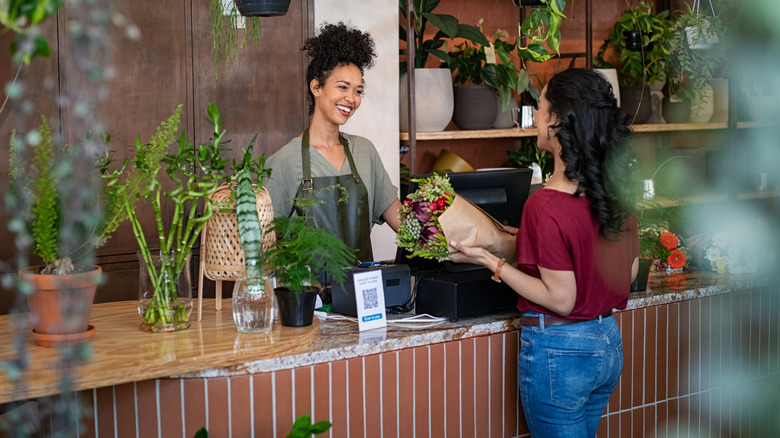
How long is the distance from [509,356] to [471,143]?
2543 mm

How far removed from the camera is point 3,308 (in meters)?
3.00

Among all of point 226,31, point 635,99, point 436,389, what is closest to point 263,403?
point 436,389

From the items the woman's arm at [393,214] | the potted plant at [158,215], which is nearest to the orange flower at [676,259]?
the woman's arm at [393,214]

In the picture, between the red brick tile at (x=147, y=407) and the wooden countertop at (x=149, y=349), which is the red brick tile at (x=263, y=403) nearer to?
Result: the wooden countertop at (x=149, y=349)

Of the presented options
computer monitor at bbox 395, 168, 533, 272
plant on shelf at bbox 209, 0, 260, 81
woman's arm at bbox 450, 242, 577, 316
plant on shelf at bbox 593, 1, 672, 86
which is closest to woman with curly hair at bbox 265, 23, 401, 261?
plant on shelf at bbox 209, 0, 260, 81

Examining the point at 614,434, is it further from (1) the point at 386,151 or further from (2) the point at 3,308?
(2) the point at 3,308

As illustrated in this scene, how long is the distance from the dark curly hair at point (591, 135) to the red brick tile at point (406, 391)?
0.61 metres

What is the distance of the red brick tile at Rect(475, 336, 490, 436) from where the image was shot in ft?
7.19

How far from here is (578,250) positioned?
1.89m

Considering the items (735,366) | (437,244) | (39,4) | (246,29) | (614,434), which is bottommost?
(614,434)

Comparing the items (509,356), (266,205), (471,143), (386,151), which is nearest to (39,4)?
(266,205)

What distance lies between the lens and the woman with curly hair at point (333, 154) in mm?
2988

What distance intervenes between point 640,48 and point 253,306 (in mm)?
3470

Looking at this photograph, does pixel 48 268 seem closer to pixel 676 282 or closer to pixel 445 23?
pixel 676 282
